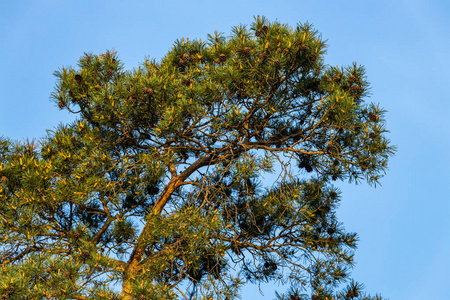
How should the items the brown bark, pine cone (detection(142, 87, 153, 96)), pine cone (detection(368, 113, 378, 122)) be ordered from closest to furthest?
the brown bark, pine cone (detection(142, 87, 153, 96)), pine cone (detection(368, 113, 378, 122))

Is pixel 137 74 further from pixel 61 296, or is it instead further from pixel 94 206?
pixel 61 296

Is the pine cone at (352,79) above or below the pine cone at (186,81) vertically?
above

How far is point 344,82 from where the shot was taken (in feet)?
17.4

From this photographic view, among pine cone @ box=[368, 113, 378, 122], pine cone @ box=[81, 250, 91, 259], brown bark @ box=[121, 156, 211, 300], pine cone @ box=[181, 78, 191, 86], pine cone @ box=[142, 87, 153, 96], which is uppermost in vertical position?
pine cone @ box=[368, 113, 378, 122]

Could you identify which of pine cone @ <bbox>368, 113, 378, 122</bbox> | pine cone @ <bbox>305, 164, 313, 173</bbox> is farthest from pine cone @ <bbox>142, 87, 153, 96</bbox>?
pine cone @ <bbox>368, 113, 378, 122</bbox>

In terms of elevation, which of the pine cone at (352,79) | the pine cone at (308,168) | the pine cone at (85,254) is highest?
the pine cone at (352,79)

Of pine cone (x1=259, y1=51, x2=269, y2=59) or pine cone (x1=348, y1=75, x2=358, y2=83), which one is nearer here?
pine cone (x1=259, y1=51, x2=269, y2=59)

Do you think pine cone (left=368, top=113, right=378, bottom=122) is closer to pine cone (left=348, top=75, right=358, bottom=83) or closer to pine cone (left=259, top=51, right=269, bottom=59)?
pine cone (left=348, top=75, right=358, bottom=83)

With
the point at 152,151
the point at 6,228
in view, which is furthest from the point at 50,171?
the point at 152,151

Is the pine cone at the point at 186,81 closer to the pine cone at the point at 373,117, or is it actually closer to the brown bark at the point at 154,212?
the brown bark at the point at 154,212

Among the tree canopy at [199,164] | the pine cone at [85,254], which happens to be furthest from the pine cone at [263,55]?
the pine cone at [85,254]

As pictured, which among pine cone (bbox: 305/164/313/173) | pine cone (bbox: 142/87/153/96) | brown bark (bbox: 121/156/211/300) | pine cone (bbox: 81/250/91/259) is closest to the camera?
pine cone (bbox: 81/250/91/259)

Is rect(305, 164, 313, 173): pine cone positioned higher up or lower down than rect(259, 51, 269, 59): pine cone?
lower down

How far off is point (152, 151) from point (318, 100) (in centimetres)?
163
